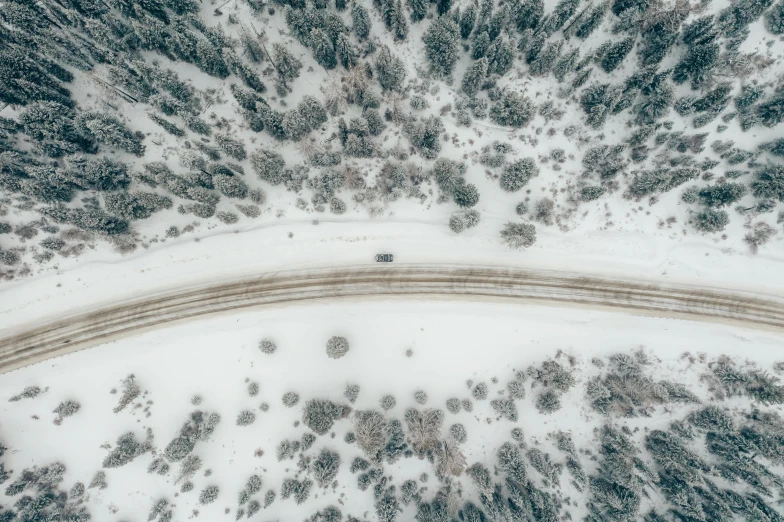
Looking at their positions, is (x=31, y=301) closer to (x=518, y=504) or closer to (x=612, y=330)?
(x=518, y=504)

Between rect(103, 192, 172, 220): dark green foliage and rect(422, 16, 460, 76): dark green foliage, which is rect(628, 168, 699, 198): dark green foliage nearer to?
rect(422, 16, 460, 76): dark green foliage

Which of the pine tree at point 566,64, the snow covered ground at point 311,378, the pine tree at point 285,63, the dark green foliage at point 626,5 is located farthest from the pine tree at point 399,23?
the snow covered ground at point 311,378

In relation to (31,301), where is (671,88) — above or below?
above

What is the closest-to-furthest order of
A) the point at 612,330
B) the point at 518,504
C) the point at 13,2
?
1. the point at 13,2
2. the point at 518,504
3. the point at 612,330

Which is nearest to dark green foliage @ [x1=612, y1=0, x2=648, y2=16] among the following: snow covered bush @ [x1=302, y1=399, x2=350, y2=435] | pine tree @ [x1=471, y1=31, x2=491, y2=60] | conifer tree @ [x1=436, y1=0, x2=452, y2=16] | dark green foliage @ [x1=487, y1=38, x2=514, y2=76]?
dark green foliage @ [x1=487, y1=38, x2=514, y2=76]

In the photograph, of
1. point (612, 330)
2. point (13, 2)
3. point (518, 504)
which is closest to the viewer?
point (13, 2)

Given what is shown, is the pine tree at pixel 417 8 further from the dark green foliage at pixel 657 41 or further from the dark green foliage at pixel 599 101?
the dark green foliage at pixel 657 41

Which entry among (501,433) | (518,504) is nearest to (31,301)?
(501,433)
